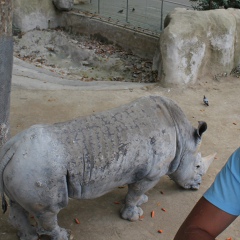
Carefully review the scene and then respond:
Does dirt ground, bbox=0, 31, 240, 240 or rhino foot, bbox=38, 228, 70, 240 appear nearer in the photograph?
rhino foot, bbox=38, 228, 70, 240

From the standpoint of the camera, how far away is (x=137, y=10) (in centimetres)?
1250

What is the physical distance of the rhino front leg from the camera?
406 centimetres

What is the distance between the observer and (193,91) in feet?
26.1

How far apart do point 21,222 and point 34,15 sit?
34.4 feet

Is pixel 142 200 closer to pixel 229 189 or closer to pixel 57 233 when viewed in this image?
pixel 57 233

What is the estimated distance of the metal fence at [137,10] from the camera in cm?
1169

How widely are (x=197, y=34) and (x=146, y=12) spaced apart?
442 centimetres

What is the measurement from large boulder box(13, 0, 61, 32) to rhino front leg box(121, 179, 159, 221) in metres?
9.92

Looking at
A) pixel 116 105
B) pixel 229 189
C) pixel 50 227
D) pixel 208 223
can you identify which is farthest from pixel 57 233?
pixel 116 105

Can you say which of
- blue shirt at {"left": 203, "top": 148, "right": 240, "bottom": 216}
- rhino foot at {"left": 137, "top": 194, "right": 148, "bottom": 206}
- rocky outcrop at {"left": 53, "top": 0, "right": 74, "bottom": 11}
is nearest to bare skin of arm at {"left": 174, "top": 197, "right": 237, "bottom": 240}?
blue shirt at {"left": 203, "top": 148, "right": 240, "bottom": 216}

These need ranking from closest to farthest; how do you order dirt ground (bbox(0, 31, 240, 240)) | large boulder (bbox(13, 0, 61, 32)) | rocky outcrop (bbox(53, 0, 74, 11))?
dirt ground (bbox(0, 31, 240, 240)), large boulder (bbox(13, 0, 61, 32)), rocky outcrop (bbox(53, 0, 74, 11))

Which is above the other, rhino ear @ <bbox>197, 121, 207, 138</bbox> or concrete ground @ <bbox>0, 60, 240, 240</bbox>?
rhino ear @ <bbox>197, 121, 207, 138</bbox>

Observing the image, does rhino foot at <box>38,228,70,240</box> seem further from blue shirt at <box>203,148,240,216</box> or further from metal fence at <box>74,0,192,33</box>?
metal fence at <box>74,0,192,33</box>

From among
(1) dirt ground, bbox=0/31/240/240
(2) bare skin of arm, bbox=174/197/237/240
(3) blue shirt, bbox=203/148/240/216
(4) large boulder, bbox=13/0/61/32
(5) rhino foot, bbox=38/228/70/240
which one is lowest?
(1) dirt ground, bbox=0/31/240/240
